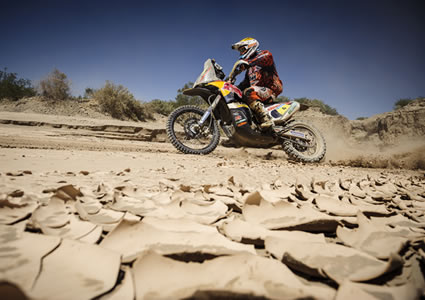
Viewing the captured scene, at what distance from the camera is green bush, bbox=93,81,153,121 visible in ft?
31.3

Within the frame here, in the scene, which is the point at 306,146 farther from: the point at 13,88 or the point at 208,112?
the point at 13,88

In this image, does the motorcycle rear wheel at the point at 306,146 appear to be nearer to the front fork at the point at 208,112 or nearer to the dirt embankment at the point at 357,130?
the dirt embankment at the point at 357,130

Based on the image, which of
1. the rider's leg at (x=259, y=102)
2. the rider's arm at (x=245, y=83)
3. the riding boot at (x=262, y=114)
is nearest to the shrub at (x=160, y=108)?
the rider's arm at (x=245, y=83)

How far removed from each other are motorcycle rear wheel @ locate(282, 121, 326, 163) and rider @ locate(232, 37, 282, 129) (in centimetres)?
58

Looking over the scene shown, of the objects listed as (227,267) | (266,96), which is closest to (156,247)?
(227,267)

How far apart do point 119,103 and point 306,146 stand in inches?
347

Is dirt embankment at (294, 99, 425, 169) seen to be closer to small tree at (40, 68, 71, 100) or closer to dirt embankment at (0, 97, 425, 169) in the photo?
dirt embankment at (0, 97, 425, 169)

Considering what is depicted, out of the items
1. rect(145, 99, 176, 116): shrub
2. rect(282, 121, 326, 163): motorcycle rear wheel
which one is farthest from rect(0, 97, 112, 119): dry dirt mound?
rect(282, 121, 326, 163): motorcycle rear wheel

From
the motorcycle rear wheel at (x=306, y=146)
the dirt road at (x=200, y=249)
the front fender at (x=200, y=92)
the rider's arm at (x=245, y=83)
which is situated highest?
the rider's arm at (x=245, y=83)

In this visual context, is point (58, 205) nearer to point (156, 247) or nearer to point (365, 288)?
point (156, 247)

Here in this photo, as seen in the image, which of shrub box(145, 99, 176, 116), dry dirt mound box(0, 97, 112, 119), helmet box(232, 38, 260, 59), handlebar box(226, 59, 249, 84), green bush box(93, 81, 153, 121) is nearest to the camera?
handlebar box(226, 59, 249, 84)

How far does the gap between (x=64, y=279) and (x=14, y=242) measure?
195 millimetres

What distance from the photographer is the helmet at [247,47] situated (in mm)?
3703

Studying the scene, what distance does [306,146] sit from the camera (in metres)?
3.78
